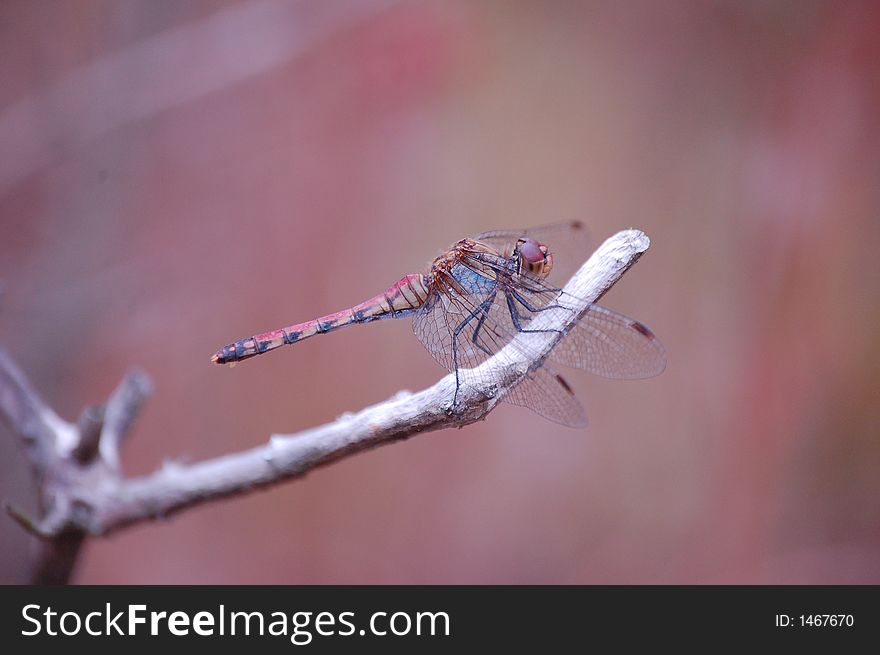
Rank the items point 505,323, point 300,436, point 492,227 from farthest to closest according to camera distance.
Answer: point 492,227
point 505,323
point 300,436

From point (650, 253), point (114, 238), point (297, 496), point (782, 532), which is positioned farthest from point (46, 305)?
point (782, 532)

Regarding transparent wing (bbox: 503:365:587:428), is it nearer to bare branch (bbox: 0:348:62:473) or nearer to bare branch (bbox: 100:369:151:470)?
bare branch (bbox: 100:369:151:470)

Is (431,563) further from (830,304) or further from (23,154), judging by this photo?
(23,154)

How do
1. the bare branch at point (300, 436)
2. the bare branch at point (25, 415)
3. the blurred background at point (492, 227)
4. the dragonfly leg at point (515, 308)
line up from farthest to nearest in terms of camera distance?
the blurred background at point (492, 227)
the bare branch at point (25, 415)
the dragonfly leg at point (515, 308)
the bare branch at point (300, 436)

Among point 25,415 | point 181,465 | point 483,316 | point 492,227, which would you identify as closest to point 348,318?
point 483,316

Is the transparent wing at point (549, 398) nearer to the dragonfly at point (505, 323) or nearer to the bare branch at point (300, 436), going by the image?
the dragonfly at point (505, 323)

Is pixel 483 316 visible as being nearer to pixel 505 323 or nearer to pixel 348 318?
pixel 505 323

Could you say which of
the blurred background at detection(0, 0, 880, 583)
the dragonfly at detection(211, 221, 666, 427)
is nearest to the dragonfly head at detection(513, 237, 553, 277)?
the dragonfly at detection(211, 221, 666, 427)

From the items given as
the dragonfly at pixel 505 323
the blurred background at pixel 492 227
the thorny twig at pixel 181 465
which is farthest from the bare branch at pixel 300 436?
the blurred background at pixel 492 227

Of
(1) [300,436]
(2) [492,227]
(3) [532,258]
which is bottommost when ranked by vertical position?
(1) [300,436]
